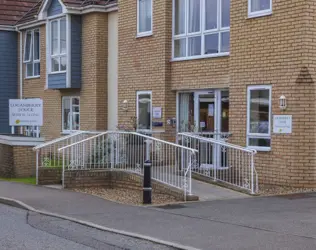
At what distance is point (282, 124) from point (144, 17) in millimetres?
6678

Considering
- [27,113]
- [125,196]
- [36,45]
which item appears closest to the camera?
[125,196]

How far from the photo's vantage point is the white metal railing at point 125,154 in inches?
576

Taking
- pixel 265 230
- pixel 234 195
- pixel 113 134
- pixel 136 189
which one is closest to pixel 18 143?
pixel 113 134

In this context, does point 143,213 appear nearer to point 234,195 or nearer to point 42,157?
point 234,195

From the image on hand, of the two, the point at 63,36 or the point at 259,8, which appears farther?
the point at 63,36

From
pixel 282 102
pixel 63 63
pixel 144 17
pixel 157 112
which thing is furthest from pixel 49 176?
pixel 63 63

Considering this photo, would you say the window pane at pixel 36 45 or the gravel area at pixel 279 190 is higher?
the window pane at pixel 36 45

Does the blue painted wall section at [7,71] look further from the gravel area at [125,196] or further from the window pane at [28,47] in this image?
the gravel area at [125,196]

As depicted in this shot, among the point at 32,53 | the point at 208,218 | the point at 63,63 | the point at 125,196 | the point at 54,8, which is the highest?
the point at 54,8

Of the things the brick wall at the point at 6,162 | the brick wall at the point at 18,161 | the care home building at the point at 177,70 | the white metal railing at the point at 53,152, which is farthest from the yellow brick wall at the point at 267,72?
the brick wall at the point at 6,162

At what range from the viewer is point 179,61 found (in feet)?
59.0

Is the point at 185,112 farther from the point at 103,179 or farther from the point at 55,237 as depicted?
the point at 55,237

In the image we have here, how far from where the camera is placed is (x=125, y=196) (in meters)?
14.1

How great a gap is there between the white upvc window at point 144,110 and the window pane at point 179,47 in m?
1.54
